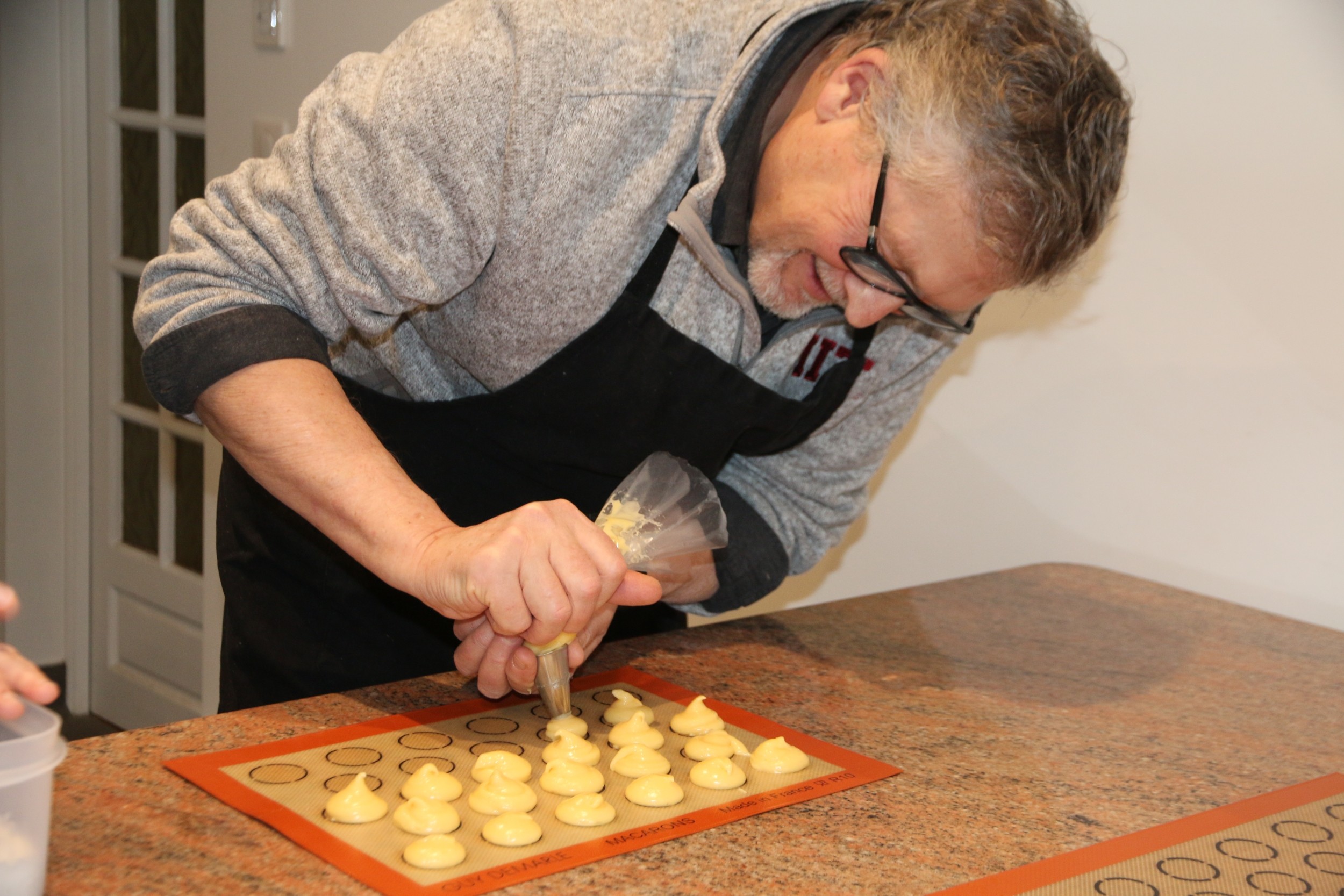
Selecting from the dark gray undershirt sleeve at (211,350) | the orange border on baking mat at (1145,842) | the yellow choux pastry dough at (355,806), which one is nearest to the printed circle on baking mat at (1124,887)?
the orange border on baking mat at (1145,842)

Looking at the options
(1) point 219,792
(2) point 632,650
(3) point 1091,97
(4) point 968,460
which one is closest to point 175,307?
(1) point 219,792

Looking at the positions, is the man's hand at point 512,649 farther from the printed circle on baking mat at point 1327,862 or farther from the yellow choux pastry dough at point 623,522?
the printed circle on baking mat at point 1327,862

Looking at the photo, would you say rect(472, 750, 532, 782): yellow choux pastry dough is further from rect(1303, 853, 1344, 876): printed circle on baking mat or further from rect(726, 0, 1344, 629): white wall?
rect(726, 0, 1344, 629): white wall

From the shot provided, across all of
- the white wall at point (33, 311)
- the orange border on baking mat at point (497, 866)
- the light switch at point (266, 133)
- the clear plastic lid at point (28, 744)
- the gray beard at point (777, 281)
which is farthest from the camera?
the white wall at point (33, 311)

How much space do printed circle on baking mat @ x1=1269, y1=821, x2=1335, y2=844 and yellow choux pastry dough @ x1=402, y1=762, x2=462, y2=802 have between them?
22.8 inches

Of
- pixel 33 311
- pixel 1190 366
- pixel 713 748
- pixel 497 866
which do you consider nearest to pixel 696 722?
pixel 713 748

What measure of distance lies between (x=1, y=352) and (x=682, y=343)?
2.32 m

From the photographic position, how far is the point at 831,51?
3.71 feet

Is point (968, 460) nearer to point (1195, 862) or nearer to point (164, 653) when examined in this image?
point (1195, 862)

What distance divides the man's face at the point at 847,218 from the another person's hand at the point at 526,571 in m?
0.36

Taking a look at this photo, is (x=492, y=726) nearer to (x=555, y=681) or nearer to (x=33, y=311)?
(x=555, y=681)

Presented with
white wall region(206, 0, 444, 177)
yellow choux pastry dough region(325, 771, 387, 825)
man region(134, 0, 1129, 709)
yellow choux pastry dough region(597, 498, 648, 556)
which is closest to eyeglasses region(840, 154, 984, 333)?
man region(134, 0, 1129, 709)

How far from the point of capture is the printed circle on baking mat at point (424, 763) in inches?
33.6

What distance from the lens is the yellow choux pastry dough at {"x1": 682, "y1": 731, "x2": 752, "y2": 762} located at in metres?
0.91
